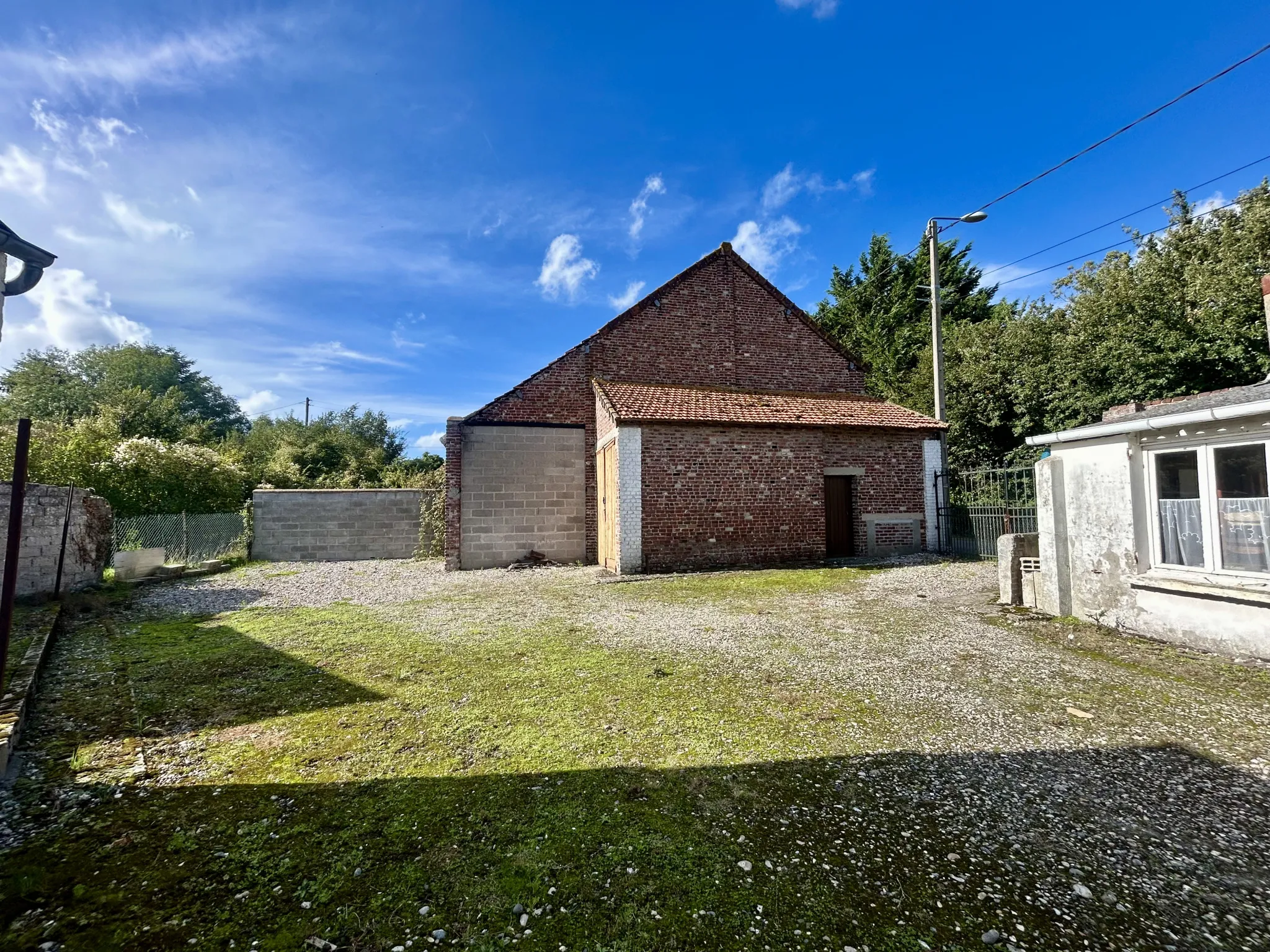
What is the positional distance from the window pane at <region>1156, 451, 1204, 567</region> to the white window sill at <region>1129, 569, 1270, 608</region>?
0.19 m

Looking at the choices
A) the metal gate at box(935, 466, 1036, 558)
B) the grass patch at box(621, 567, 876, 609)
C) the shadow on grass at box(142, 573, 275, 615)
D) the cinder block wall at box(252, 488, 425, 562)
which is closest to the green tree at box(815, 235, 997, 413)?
the metal gate at box(935, 466, 1036, 558)

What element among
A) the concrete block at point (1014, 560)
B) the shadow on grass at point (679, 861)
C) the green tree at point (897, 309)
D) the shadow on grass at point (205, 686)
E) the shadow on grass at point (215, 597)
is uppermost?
the green tree at point (897, 309)

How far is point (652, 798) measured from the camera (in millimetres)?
2818

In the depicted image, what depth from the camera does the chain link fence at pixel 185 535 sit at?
1234cm

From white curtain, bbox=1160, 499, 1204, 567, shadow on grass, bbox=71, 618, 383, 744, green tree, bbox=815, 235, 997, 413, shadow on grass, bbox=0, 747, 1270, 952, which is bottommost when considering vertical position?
shadow on grass, bbox=0, 747, 1270, 952

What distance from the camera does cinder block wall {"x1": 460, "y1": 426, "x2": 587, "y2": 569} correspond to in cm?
1288

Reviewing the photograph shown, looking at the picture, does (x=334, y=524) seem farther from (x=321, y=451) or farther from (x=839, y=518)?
(x=321, y=451)

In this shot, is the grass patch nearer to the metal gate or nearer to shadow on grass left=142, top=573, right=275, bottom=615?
the metal gate

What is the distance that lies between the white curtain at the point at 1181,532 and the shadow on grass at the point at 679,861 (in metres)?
3.16

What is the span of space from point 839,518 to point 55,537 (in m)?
15.4

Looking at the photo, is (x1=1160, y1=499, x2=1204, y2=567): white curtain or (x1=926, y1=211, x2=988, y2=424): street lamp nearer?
(x1=1160, y1=499, x2=1204, y2=567): white curtain

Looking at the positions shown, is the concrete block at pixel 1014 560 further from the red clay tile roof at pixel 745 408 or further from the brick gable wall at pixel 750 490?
the red clay tile roof at pixel 745 408

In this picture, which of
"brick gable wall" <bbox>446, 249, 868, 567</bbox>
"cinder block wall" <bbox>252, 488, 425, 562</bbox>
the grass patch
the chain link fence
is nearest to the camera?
the grass patch

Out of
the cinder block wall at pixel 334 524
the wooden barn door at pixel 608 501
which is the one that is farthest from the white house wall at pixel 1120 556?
the cinder block wall at pixel 334 524
